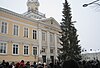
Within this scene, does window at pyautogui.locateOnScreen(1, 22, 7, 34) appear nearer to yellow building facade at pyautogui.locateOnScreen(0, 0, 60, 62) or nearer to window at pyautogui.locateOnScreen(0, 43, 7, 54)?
yellow building facade at pyautogui.locateOnScreen(0, 0, 60, 62)

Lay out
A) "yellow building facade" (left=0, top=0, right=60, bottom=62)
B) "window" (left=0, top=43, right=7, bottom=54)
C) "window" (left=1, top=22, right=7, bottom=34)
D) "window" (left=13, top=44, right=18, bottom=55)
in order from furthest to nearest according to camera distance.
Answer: "window" (left=13, top=44, right=18, bottom=55) < "yellow building facade" (left=0, top=0, right=60, bottom=62) < "window" (left=1, top=22, right=7, bottom=34) < "window" (left=0, top=43, right=7, bottom=54)

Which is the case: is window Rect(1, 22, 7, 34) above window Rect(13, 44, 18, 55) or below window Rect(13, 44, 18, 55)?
above

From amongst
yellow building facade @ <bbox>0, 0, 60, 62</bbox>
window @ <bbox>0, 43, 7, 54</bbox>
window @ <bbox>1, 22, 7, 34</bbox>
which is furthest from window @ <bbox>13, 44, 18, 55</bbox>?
window @ <bbox>1, 22, 7, 34</bbox>

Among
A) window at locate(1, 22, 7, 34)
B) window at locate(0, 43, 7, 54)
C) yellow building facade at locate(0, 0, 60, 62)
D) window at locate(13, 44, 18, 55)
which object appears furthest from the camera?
window at locate(13, 44, 18, 55)

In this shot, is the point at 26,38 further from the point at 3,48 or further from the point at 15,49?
the point at 3,48

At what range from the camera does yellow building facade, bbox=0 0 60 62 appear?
98.9ft

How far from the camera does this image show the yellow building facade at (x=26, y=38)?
30.2m

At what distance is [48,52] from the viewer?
39781 mm

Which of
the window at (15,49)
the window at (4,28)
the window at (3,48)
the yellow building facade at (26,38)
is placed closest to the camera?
the window at (3,48)

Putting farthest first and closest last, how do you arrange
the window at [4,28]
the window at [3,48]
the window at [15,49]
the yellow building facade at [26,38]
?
1. the window at [15,49]
2. the yellow building facade at [26,38]
3. the window at [4,28]
4. the window at [3,48]

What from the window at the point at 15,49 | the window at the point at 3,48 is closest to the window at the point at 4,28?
the window at the point at 3,48

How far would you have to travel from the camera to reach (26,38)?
1363 inches

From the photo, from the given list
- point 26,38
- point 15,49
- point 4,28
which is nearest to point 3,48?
point 15,49

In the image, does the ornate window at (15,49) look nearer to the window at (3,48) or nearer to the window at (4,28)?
the window at (3,48)
